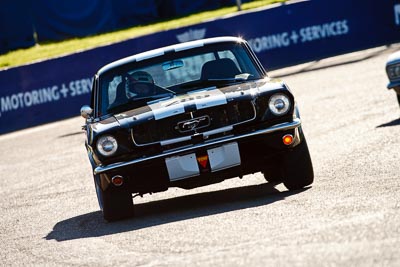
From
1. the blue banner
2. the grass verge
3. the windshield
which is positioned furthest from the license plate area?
the grass verge

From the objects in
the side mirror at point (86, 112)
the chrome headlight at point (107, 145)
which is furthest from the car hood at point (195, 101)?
the side mirror at point (86, 112)

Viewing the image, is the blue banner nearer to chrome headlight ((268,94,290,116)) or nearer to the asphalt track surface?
the asphalt track surface

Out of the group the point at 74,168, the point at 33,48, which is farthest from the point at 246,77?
the point at 33,48

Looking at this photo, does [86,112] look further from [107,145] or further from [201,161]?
[201,161]

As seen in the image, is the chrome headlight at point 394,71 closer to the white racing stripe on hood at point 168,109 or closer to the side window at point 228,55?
the side window at point 228,55

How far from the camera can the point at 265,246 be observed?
6.41m

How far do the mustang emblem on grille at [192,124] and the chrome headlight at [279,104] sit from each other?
1.68ft

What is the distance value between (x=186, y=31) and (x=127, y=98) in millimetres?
14771

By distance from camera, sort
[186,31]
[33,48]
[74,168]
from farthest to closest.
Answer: [33,48] < [186,31] < [74,168]

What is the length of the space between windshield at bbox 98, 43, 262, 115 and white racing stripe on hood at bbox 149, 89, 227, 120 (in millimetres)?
331

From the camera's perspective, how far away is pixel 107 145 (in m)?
8.36

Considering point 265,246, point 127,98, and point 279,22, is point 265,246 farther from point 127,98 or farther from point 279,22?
point 279,22

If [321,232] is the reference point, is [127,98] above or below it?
above

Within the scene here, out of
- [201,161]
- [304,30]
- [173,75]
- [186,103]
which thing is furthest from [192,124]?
[304,30]
